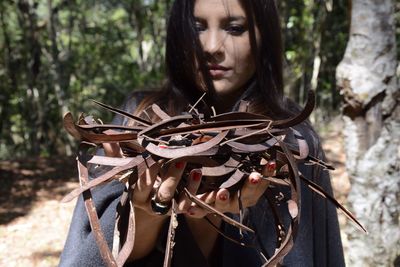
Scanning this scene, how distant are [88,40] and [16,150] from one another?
382 centimetres

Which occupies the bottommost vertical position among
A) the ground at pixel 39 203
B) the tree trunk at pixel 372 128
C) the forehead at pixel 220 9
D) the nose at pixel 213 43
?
the ground at pixel 39 203

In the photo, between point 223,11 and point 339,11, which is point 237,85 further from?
point 339,11

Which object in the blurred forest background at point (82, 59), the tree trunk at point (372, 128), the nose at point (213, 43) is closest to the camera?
the nose at point (213, 43)

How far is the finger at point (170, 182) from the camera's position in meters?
0.84

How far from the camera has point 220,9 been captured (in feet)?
4.28

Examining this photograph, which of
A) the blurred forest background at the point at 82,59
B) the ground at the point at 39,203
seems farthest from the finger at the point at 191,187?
the blurred forest background at the point at 82,59

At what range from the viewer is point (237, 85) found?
1.38 meters

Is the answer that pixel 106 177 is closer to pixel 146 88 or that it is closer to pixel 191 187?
pixel 191 187

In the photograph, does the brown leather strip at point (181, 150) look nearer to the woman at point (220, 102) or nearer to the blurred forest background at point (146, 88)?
the woman at point (220, 102)

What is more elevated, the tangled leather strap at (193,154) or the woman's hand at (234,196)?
the tangled leather strap at (193,154)

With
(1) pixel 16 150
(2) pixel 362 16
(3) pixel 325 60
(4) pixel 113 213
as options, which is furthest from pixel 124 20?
(4) pixel 113 213

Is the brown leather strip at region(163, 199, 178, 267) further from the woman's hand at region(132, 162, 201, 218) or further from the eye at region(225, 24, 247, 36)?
the eye at region(225, 24, 247, 36)

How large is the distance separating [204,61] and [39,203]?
16.5ft

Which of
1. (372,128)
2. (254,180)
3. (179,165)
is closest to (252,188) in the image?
(254,180)
